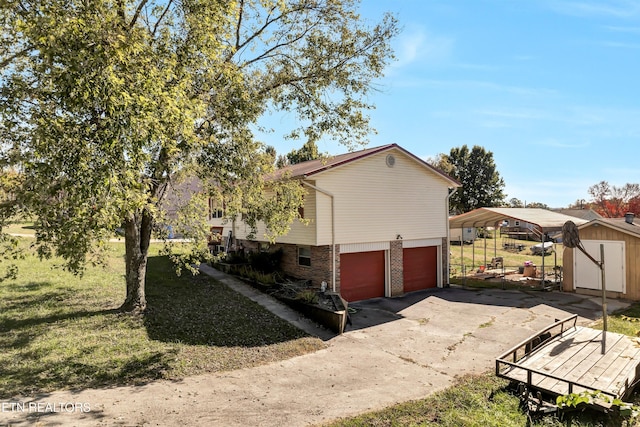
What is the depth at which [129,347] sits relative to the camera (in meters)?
9.85

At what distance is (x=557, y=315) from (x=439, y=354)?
659cm

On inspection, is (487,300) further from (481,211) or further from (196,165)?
(196,165)

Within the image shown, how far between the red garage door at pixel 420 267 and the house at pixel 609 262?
6035 mm

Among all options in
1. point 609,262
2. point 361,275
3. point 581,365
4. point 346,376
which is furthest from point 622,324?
point 346,376

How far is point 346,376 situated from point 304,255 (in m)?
8.33

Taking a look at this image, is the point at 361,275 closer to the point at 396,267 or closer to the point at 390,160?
the point at 396,267

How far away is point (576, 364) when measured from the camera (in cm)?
817

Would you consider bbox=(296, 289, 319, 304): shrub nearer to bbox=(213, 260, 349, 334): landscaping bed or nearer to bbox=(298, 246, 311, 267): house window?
bbox=(213, 260, 349, 334): landscaping bed

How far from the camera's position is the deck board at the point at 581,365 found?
23.8 ft

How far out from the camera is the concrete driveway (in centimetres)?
689

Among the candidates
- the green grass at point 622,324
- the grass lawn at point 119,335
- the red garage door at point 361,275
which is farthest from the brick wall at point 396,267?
the green grass at point 622,324

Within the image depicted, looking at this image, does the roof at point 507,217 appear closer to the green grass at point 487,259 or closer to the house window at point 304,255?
the green grass at point 487,259

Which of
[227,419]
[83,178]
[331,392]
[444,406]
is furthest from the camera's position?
[331,392]

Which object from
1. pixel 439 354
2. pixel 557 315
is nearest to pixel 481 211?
pixel 557 315
